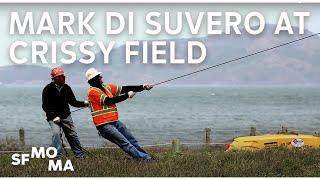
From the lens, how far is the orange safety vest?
10.3 metres

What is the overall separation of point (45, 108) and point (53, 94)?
0.27 meters

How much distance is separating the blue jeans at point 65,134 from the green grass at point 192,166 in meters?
0.41

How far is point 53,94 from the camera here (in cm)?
1045

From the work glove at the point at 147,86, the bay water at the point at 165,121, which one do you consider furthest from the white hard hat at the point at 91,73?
the bay water at the point at 165,121

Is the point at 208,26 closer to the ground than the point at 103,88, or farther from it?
farther from it

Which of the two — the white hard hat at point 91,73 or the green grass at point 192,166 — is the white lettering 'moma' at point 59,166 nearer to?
the green grass at point 192,166

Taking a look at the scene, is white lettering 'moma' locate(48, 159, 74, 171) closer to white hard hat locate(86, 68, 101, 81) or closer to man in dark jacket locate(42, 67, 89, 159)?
man in dark jacket locate(42, 67, 89, 159)

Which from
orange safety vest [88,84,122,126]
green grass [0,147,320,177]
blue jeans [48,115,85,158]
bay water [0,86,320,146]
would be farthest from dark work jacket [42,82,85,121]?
bay water [0,86,320,146]

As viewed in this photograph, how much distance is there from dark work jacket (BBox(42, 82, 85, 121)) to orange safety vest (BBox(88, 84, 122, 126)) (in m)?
0.30

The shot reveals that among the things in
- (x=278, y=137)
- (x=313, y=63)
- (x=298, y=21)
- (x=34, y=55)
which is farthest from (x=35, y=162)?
(x=313, y=63)

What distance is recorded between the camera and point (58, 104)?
1055cm

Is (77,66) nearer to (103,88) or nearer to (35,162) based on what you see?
(103,88)

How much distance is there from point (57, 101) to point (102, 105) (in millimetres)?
768

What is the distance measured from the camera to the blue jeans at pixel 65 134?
34.2 ft
